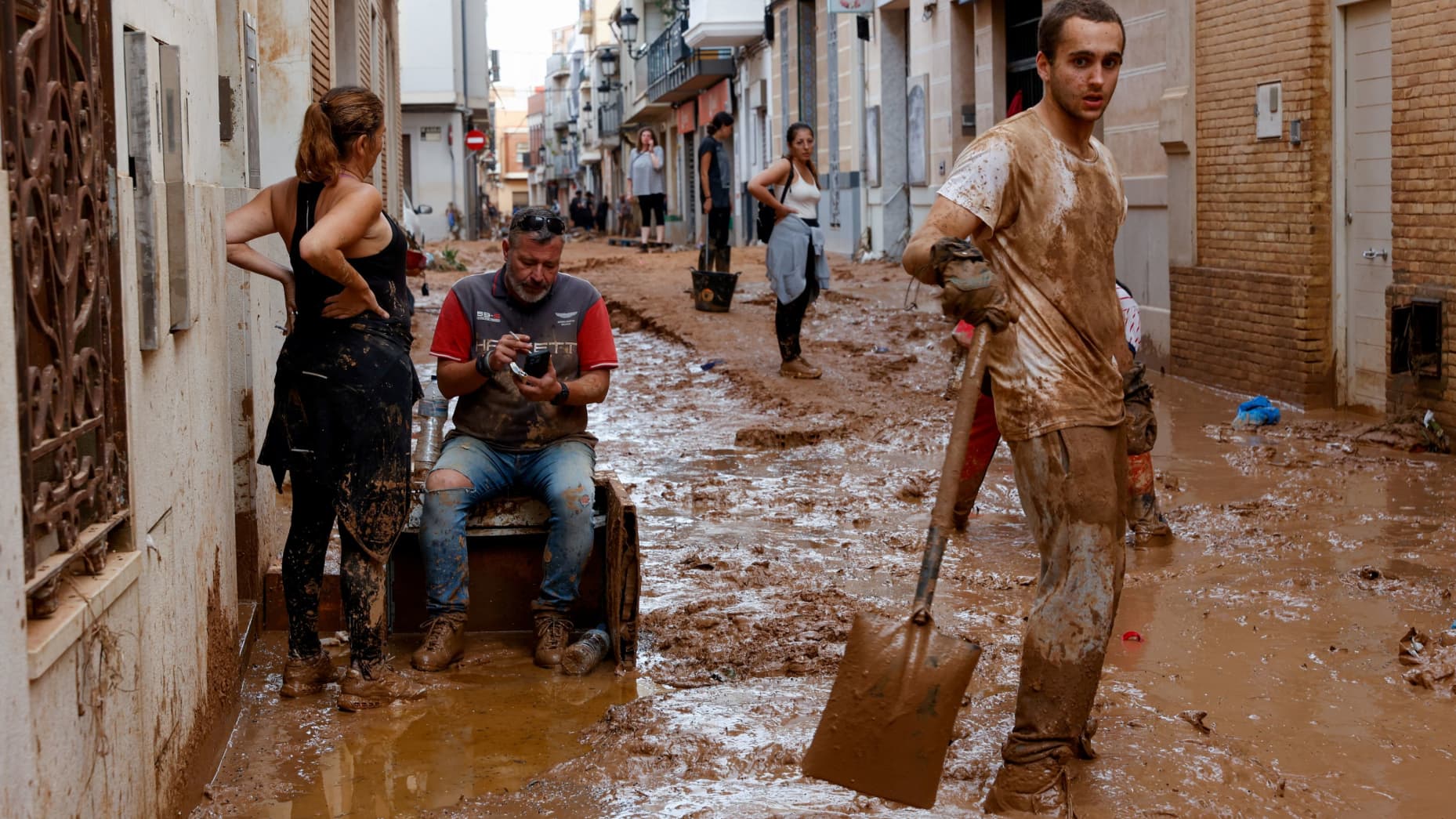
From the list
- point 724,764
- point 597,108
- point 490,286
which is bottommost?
point 724,764

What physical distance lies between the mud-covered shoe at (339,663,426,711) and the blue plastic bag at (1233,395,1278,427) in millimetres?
6183

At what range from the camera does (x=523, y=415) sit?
17.7 ft

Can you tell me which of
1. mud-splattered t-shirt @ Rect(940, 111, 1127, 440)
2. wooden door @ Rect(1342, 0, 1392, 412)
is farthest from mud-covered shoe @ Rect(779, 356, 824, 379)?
mud-splattered t-shirt @ Rect(940, 111, 1127, 440)

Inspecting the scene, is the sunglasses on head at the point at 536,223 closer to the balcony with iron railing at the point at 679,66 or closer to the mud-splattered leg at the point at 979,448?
the mud-splattered leg at the point at 979,448

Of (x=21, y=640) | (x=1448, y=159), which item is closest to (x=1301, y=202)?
(x=1448, y=159)

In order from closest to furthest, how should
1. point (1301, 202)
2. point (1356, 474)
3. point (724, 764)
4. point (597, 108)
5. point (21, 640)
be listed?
1. point (21, 640)
2. point (724, 764)
3. point (1356, 474)
4. point (1301, 202)
5. point (597, 108)

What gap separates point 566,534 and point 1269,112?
679cm

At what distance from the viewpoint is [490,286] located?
18.0ft

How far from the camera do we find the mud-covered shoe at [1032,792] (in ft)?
12.3

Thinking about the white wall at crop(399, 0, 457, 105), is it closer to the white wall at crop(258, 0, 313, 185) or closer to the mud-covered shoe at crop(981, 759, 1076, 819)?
the white wall at crop(258, 0, 313, 185)

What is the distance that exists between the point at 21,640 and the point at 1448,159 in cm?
775

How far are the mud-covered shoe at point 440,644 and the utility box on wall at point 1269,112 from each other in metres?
7.02

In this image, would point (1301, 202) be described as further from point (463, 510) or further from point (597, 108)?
point (597, 108)

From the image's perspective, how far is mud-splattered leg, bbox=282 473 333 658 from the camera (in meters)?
4.87
